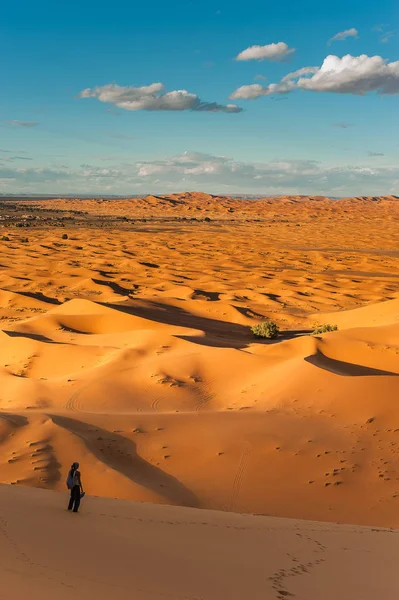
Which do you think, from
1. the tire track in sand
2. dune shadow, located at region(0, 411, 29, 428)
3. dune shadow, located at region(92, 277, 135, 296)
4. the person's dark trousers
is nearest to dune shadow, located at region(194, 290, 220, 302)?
dune shadow, located at region(92, 277, 135, 296)

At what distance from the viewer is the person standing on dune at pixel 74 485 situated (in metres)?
6.59

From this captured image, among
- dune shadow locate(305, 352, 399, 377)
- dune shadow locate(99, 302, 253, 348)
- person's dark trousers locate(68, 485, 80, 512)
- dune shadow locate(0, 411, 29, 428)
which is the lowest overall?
dune shadow locate(99, 302, 253, 348)

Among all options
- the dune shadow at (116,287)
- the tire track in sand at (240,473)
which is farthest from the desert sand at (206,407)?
the dune shadow at (116,287)

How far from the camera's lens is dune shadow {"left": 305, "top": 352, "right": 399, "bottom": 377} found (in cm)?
1426

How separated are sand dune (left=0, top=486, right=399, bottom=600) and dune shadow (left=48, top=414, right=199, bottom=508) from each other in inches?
42.1

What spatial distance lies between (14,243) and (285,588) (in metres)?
54.3

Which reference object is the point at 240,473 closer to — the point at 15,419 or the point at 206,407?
the point at 206,407

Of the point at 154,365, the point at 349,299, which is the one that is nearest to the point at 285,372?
the point at 154,365

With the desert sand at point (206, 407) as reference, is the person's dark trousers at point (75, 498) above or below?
above

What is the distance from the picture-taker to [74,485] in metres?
6.61

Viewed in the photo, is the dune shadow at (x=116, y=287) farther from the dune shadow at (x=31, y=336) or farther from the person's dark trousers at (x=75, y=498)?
the person's dark trousers at (x=75, y=498)

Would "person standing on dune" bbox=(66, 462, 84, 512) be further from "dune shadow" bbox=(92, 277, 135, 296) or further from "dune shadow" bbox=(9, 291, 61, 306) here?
"dune shadow" bbox=(92, 277, 135, 296)

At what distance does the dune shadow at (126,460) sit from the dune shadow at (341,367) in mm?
5969

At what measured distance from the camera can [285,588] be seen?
207 inches
